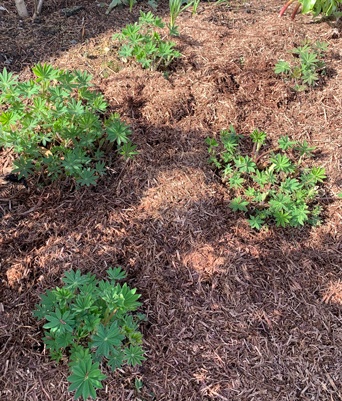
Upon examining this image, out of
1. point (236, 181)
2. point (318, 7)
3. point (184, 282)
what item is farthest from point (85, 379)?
point (318, 7)

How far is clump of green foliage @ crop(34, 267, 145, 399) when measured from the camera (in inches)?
66.7

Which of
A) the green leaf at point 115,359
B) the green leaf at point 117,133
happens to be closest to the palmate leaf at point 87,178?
the green leaf at point 117,133

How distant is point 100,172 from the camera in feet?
8.07

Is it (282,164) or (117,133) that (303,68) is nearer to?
(282,164)

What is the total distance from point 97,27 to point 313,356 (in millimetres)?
3126

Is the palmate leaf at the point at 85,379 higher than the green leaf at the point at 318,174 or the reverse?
the reverse

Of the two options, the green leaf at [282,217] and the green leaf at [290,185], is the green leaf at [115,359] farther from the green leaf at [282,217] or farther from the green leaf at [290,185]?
the green leaf at [290,185]

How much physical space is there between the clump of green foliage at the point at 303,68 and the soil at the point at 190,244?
8 centimetres

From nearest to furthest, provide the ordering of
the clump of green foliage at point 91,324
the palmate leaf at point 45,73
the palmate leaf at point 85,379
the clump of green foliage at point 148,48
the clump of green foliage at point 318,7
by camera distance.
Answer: the palmate leaf at point 85,379 → the clump of green foliage at point 91,324 → the palmate leaf at point 45,73 → the clump of green foliage at point 148,48 → the clump of green foliage at point 318,7

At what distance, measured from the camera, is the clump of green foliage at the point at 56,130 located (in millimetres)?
2287

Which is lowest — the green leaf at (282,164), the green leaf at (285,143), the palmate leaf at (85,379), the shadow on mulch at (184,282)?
the shadow on mulch at (184,282)

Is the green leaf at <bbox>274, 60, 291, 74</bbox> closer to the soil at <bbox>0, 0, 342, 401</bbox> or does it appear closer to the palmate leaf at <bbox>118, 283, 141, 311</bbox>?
the soil at <bbox>0, 0, 342, 401</bbox>

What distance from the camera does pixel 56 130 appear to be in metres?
2.37

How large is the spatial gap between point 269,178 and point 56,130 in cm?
137
